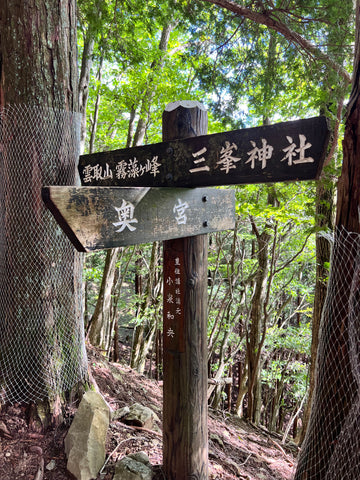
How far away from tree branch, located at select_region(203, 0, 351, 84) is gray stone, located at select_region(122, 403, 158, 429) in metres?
4.77

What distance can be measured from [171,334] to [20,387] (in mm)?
1255

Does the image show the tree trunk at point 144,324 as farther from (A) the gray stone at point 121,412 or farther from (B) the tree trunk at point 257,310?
(A) the gray stone at point 121,412

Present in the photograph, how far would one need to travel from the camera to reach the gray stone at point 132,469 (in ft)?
6.64

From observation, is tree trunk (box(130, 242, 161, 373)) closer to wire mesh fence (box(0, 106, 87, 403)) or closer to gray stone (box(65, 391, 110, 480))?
wire mesh fence (box(0, 106, 87, 403))

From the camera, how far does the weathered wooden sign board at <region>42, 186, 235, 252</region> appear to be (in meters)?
1.28

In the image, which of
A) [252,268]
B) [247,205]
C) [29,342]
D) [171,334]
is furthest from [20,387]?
[252,268]

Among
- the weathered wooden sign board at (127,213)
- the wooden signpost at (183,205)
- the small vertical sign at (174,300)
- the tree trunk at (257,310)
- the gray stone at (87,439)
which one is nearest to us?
the weathered wooden sign board at (127,213)

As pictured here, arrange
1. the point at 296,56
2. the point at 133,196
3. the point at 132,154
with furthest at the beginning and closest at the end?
the point at 296,56 < the point at 132,154 < the point at 133,196

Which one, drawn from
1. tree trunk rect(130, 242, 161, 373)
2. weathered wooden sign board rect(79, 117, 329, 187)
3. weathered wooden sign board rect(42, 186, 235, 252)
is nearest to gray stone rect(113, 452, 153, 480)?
weathered wooden sign board rect(42, 186, 235, 252)

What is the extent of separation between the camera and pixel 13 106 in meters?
2.38

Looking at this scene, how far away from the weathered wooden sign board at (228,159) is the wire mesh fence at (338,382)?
48 centimetres

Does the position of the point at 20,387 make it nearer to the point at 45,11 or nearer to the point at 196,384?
the point at 196,384

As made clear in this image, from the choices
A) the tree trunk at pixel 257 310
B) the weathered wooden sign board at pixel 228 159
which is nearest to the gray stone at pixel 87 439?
the weathered wooden sign board at pixel 228 159

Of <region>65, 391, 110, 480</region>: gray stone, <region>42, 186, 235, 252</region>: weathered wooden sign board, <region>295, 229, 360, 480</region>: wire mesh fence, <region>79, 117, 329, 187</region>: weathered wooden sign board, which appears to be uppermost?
<region>79, 117, 329, 187</region>: weathered wooden sign board
